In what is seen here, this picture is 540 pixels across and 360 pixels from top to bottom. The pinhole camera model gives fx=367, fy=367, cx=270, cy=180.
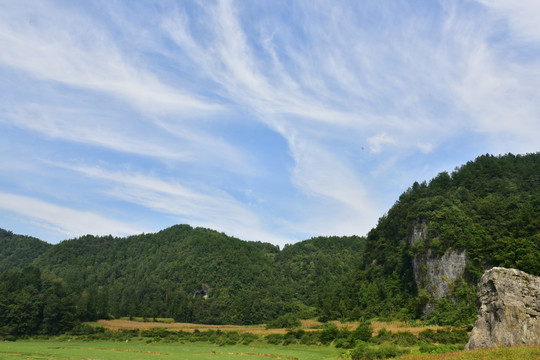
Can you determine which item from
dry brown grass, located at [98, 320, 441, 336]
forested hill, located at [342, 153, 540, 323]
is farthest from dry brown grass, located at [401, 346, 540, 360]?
forested hill, located at [342, 153, 540, 323]

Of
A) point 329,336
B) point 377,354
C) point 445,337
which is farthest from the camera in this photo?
point 329,336

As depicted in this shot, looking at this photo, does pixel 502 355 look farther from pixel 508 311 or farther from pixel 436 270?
pixel 436 270

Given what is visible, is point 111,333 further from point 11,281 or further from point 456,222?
point 456,222

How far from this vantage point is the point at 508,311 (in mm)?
29578

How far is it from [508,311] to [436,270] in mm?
48206

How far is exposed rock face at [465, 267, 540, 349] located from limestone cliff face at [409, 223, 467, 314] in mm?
41427

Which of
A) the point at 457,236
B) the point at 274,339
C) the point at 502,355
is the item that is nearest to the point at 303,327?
the point at 274,339

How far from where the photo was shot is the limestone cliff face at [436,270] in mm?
70875

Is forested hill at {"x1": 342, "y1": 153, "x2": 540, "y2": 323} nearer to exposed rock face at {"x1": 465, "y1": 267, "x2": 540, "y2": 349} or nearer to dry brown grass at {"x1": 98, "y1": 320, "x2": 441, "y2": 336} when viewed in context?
dry brown grass at {"x1": 98, "y1": 320, "x2": 441, "y2": 336}

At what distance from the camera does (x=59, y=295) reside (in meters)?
99.4

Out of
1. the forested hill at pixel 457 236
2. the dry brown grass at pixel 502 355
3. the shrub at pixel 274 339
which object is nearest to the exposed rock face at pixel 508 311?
the dry brown grass at pixel 502 355

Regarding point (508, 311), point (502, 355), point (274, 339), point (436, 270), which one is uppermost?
point (436, 270)

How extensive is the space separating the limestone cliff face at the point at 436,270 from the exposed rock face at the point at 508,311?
41.4m

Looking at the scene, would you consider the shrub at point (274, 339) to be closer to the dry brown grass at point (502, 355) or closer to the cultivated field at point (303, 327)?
the cultivated field at point (303, 327)
